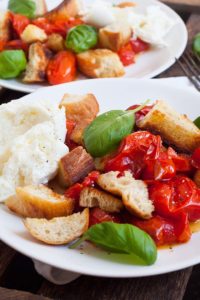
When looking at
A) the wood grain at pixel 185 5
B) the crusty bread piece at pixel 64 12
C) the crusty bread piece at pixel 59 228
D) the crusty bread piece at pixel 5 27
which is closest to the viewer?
the crusty bread piece at pixel 59 228

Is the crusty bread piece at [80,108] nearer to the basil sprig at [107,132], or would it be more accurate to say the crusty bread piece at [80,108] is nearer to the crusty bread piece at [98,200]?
the basil sprig at [107,132]

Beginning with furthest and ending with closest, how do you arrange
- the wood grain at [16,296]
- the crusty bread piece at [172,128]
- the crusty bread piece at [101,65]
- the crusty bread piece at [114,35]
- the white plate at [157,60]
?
1. the crusty bread piece at [114,35]
2. the crusty bread piece at [101,65]
3. the white plate at [157,60]
4. the crusty bread piece at [172,128]
5. the wood grain at [16,296]

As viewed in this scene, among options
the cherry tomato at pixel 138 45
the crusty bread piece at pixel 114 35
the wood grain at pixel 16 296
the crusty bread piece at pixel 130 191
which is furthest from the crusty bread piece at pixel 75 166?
the cherry tomato at pixel 138 45

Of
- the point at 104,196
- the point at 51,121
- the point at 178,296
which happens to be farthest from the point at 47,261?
the point at 51,121

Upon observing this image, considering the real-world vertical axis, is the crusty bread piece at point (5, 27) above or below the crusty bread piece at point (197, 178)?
below

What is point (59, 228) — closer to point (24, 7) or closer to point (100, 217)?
point (100, 217)

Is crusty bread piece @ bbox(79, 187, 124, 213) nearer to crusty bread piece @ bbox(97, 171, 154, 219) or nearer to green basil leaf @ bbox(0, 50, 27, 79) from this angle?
crusty bread piece @ bbox(97, 171, 154, 219)
